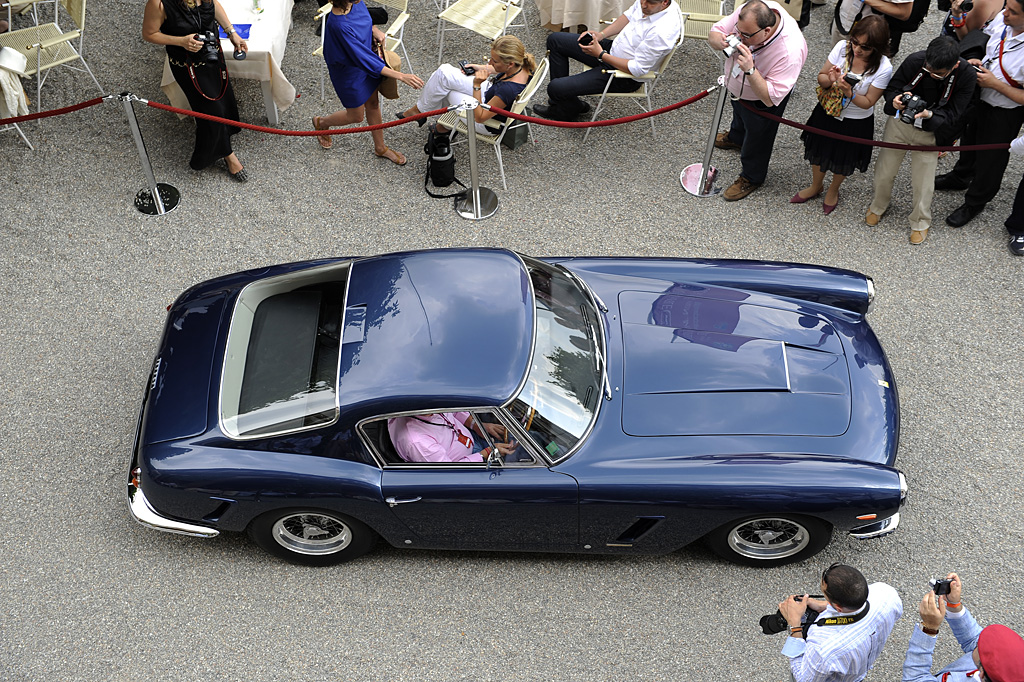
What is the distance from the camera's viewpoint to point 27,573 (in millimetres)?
5012

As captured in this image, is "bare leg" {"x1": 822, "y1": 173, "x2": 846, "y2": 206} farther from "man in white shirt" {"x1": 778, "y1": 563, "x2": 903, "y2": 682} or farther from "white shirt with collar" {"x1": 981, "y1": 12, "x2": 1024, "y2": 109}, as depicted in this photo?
"man in white shirt" {"x1": 778, "y1": 563, "x2": 903, "y2": 682}

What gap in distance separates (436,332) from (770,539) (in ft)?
7.25

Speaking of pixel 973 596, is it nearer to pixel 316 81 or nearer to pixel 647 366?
pixel 647 366

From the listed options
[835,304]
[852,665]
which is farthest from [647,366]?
[852,665]

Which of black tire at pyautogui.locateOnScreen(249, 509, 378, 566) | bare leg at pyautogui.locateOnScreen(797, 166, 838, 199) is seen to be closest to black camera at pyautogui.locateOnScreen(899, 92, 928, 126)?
bare leg at pyautogui.locateOnScreen(797, 166, 838, 199)

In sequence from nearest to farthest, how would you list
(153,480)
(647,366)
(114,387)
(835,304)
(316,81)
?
1. (153,480)
2. (647,366)
3. (835,304)
4. (114,387)
5. (316,81)

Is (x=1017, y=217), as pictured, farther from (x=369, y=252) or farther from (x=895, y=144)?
(x=369, y=252)

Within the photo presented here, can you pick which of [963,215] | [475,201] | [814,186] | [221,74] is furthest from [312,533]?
[963,215]

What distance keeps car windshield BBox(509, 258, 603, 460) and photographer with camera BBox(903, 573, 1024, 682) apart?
1.79 meters

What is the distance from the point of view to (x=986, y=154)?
6723mm

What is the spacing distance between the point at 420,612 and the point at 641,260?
260 cm

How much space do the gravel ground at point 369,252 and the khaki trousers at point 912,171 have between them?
19 centimetres

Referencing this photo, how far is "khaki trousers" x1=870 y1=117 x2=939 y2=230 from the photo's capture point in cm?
661

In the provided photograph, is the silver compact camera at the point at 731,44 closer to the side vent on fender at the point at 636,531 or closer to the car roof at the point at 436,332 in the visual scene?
the car roof at the point at 436,332
